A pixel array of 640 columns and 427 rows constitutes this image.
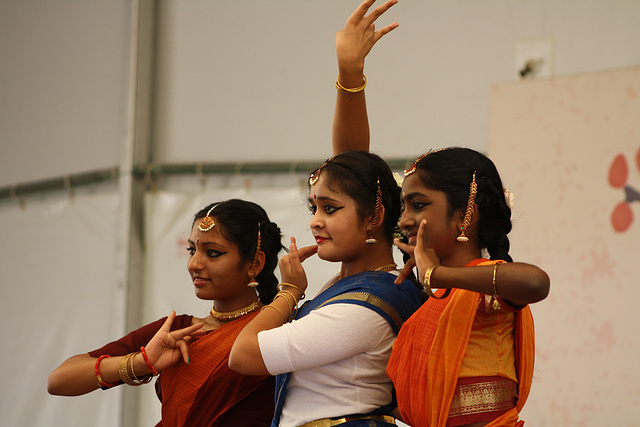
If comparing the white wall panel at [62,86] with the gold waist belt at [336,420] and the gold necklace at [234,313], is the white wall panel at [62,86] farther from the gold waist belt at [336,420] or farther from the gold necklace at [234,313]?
the gold waist belt at [336,420]

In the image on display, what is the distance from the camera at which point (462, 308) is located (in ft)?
5.30

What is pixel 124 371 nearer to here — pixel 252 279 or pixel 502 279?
pixel 252 279

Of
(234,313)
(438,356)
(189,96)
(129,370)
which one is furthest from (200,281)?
(189,96)

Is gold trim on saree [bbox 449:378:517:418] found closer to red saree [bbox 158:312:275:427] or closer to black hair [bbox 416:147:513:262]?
black hair [bbox 416:147:513:262]

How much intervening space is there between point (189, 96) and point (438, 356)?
3.00 meters

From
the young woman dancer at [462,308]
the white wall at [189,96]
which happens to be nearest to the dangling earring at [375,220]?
the young woman dancer at [462,308]

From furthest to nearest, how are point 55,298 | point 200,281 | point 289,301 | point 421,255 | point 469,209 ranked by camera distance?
point 55,298, point 200,281, point 289,301, point 469,209, point 421,255

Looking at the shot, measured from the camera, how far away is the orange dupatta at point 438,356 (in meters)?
1.60

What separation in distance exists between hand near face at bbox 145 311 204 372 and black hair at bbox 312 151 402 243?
58 cm

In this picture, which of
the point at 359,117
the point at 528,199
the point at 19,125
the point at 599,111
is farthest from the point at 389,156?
the point at 19,125

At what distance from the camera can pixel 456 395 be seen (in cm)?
162

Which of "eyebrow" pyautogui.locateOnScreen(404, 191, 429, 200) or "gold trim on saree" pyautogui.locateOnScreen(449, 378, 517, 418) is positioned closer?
"gold trim on saree" pyautogui.locateOnScreen(449, 378, 517, 418)

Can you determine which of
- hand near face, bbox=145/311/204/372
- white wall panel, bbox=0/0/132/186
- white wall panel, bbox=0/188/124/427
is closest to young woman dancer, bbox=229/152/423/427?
hand near face, bbox=145/311/204/372

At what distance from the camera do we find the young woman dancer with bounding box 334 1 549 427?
1.56m
